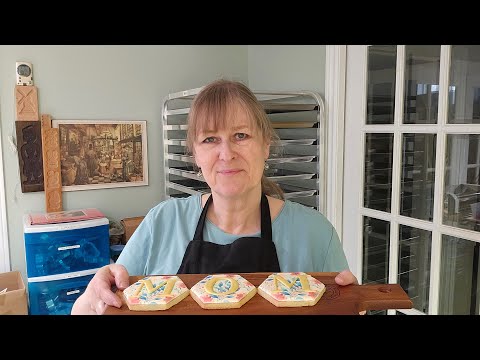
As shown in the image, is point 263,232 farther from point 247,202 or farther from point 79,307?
point 79,307

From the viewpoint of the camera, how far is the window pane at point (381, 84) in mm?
1630

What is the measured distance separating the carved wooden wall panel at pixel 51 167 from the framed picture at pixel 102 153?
0.11ft

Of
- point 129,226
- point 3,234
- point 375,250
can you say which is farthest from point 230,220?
point 3,234

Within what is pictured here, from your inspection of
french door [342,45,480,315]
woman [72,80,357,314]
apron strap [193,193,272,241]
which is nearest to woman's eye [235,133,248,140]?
woman [72,80,357,314]

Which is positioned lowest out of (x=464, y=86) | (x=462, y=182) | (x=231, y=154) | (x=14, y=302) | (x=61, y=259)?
(x=14, y=302)

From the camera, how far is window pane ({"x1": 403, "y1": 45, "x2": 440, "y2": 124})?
146 cm

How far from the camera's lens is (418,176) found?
158 centimetres

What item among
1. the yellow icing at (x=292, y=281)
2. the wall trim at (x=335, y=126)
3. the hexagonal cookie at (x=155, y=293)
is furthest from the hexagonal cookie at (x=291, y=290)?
the wall trim at (x=335, y=126)

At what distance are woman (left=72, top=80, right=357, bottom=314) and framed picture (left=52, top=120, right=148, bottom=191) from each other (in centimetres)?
158

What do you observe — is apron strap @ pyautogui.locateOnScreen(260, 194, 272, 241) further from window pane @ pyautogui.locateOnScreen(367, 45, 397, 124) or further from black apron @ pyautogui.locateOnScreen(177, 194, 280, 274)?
window pane @ pyautogui.locateOnScreen(367, 45, 397, 124)

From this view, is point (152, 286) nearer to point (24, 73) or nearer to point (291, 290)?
point (291, 290)

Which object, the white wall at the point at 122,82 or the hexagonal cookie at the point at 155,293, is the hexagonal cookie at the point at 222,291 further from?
the white wall at the point at 122,82

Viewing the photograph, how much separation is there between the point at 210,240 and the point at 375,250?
113 centimetres
